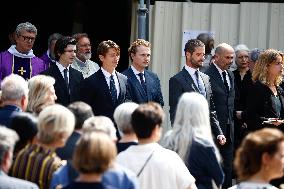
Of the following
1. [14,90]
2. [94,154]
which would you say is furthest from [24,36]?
[94,154]

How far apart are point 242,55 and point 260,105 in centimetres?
162

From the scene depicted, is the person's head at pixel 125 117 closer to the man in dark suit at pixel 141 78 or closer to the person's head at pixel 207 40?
the man in dark suit at pixel 141 78

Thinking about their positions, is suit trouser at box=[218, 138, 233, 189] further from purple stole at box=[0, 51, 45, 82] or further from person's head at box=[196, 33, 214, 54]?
purple stole at box=[0, 51, 45, 82]

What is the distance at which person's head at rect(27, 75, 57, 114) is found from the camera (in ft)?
22.9

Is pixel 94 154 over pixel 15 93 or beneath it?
beneath

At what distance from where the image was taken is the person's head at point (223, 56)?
9.86 metres

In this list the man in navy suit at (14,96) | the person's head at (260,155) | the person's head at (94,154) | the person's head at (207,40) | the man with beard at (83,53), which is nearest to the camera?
the person's head at (94,154)

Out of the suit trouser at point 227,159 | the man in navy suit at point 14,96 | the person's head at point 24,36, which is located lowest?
the suit trouser at point 227,159

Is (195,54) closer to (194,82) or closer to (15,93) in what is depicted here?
(194,82)

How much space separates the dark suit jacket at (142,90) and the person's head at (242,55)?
59.3 inches

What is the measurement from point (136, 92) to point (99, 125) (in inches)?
143

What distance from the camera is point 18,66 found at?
981 centimetres

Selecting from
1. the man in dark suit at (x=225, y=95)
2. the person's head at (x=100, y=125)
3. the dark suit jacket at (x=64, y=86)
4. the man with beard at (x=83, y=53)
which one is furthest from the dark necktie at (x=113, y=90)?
the person's head at (x=100, y=125)

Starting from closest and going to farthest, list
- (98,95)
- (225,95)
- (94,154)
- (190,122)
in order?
1. (94,154)
2. (190,122)
3. (98,95)
4. (225,95)
